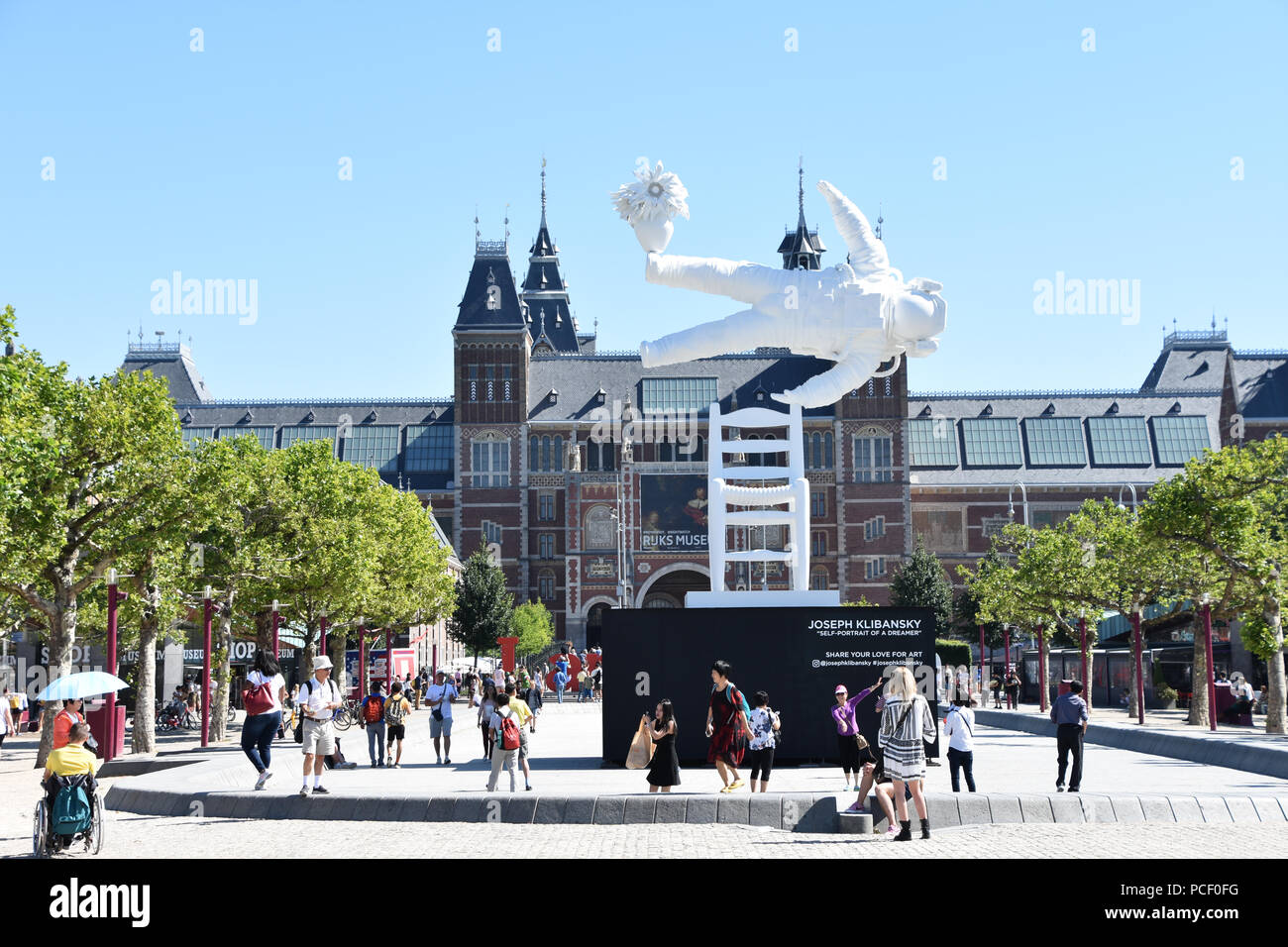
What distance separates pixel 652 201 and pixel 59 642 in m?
12.6

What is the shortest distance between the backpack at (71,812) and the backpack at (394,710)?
9323 mm

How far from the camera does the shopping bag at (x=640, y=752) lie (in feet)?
58.3

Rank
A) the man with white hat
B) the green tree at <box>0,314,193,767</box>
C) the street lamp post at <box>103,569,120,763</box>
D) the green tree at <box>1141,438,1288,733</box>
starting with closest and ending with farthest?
the man with white hat < the green tree at <box>0,314,193,767</box> < the street lamp post at <box>103,569,120,763</box> < the green tree at <box>1141,438,1288,733</box>

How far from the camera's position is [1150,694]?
4409 cm

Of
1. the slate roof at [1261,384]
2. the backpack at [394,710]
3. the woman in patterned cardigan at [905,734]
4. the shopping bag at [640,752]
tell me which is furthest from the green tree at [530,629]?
the woman in patterned cardigan at [905,734]

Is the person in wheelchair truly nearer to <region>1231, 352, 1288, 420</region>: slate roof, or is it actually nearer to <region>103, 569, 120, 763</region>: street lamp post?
<region>103, 569, 120, 763</region>: street lamp post

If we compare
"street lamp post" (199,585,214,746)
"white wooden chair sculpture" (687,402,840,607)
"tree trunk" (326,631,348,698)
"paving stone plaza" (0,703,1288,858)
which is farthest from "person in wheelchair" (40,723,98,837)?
"tree trunk" (326,631,348,698)

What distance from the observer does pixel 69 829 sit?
1216 centimetres

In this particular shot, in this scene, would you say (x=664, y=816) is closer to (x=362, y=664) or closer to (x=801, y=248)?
(x=362, y=664)

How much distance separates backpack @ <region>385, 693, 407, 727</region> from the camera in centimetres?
2159
